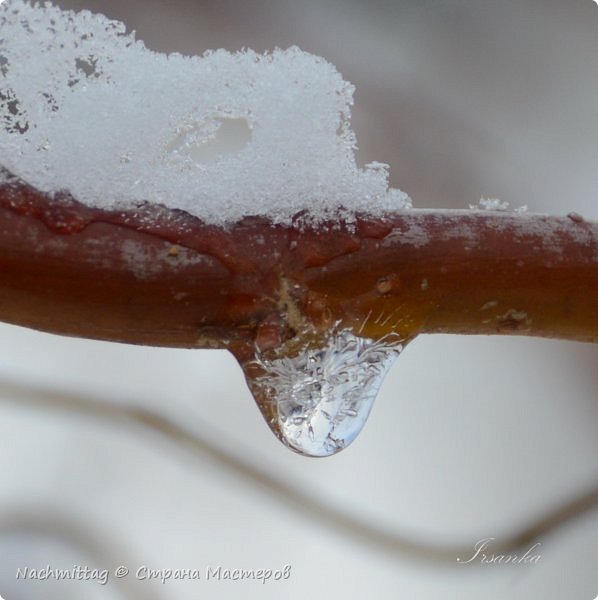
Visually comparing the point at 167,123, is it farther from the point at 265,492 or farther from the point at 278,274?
the point at 265,492

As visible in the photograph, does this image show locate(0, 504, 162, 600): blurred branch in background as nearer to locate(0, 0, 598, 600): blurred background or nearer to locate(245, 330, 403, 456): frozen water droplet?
locate(0, 0, 598, 600): blurred background

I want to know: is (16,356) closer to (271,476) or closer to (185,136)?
(271,476)

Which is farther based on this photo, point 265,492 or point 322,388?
point 265,492

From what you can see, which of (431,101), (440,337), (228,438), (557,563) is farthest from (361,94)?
(557,563)

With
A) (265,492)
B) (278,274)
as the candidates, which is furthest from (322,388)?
(265,492)

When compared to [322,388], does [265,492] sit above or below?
above

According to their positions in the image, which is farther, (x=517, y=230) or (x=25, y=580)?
(x=25, y=580)
